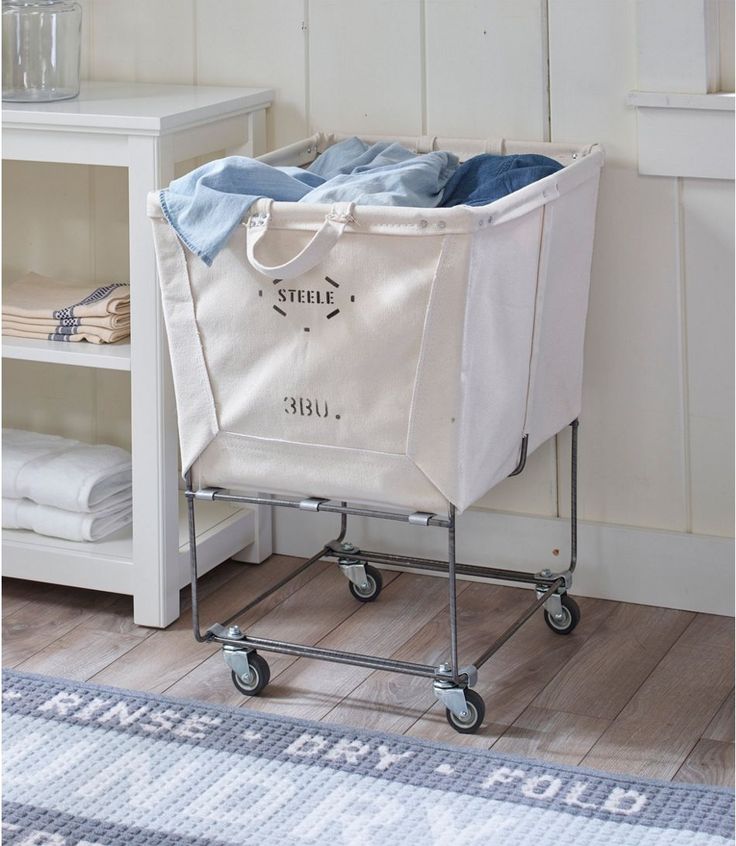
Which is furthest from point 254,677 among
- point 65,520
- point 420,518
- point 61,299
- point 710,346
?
point 710,346

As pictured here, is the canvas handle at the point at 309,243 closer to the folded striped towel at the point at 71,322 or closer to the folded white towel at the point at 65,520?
the folded striped towel at the point at 71,322

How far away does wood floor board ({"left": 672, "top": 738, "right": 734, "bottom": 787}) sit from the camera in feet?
5.23

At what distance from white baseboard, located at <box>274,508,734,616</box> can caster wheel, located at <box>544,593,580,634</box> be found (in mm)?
142

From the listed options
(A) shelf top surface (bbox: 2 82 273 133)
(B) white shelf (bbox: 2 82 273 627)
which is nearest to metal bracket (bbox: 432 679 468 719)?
(B) white shelf (bbox: 2 82 273 627)

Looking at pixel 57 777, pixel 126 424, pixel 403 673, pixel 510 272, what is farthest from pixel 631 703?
pixel 126 424

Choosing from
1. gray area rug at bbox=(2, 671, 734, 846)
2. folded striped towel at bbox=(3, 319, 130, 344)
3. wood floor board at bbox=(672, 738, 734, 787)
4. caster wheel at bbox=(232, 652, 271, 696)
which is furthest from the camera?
folded striped towel at bbox=(3, 319, 130, 344)

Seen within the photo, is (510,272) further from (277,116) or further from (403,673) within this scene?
(277,116)

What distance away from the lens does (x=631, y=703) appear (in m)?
1.78

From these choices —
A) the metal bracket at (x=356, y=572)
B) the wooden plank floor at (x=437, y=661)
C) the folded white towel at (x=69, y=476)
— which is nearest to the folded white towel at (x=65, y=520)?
the folded white towel at (x=69, y=476)

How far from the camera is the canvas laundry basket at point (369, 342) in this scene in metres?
1.56

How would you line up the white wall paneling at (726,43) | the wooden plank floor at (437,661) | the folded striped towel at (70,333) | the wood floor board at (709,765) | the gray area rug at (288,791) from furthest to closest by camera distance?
the folded striped towel at (70,333)
the white wall paneling at (726,43)
the wooden plank floor at (437,661)
the wood floor board at (709,765)
the gray area rug at (288,791)

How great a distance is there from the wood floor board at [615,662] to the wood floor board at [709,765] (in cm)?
13

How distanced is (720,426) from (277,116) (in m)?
0.86

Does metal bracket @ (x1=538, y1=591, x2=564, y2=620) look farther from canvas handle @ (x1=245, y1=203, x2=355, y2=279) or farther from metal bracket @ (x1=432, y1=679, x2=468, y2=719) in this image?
canvas handle @ (x1=245, y1=203, x2=355, y2=279)
